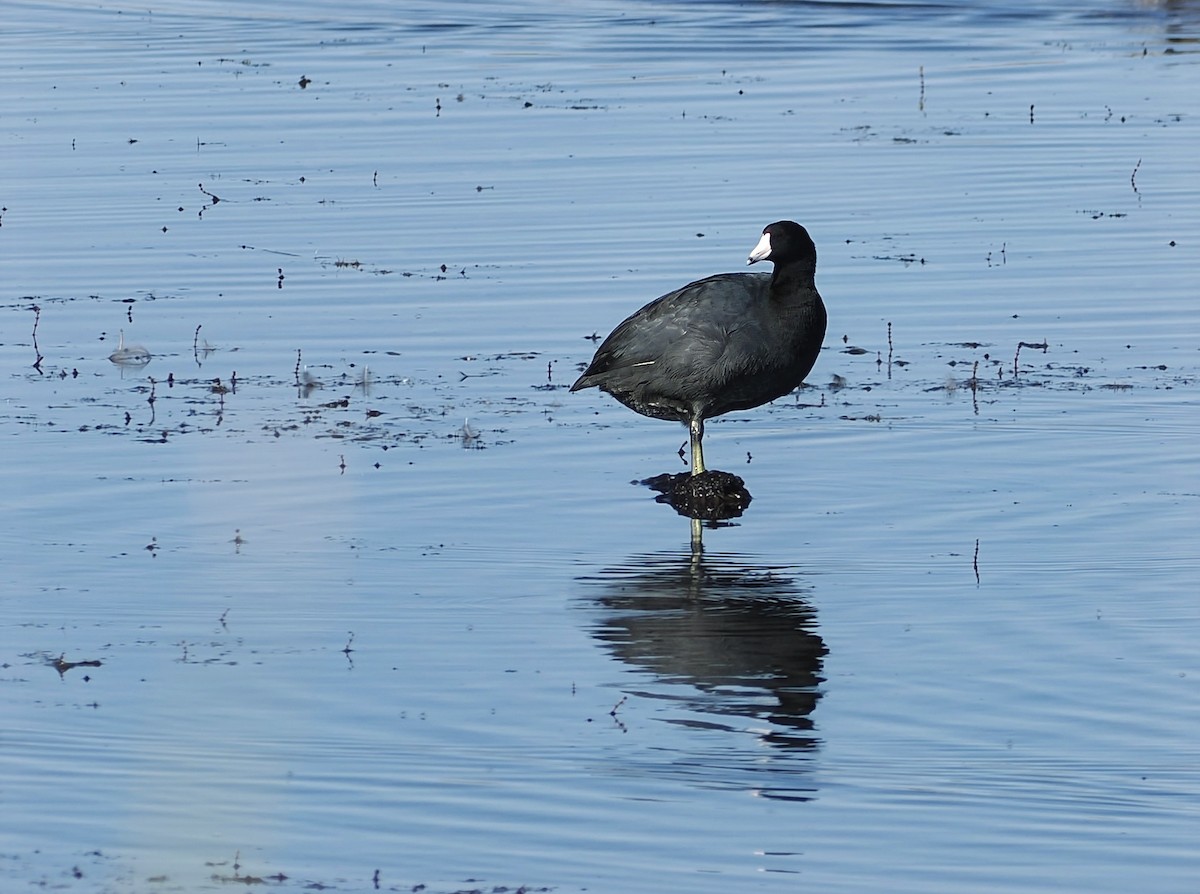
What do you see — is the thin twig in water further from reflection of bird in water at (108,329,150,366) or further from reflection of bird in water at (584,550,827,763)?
reflection of bird in water at (584,550,827,763)

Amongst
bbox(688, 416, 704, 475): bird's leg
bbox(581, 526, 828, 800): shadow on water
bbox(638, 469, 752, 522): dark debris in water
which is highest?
bbox(688, 416, 704, 475): bird's leg

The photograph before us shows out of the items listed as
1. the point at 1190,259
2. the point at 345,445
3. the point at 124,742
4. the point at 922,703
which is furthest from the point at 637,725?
the point at 1190,259

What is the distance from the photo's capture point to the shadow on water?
25.4 ft

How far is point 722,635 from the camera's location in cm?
899

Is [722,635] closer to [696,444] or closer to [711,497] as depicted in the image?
[711,497]

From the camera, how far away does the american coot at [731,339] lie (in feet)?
37.0

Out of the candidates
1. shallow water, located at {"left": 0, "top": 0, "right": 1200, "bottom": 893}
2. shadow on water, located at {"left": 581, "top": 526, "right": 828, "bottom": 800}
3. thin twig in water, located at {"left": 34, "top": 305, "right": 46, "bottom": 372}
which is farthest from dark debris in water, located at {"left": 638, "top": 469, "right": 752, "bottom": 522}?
thin twig in water, located at {"left": 34, "top": 305, "right": 46, "bottom": 372}

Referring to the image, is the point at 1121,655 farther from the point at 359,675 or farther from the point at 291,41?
the point at 291,41

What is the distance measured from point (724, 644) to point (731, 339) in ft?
9.09

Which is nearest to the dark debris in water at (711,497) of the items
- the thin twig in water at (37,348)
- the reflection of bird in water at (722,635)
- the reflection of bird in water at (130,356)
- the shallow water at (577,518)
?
the shallow water at (577,518)

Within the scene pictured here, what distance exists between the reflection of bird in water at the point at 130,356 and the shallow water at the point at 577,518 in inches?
7.5

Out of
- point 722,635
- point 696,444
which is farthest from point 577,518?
point 722,635

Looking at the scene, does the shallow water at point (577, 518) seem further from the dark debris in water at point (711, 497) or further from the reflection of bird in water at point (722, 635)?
the dark debris in water at point (711, 497)

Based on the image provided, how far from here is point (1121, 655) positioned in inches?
340
